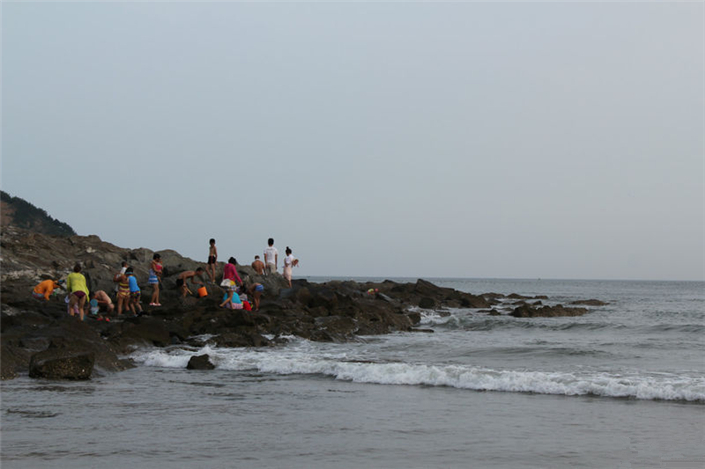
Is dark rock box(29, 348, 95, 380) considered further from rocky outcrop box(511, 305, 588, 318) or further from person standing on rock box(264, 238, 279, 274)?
rocky outcrop box(511, 305, 588, 318)

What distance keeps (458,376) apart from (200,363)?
5403mm

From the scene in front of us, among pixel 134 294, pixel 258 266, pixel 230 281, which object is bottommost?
pixel 134 294

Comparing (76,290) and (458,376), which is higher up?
(76,290)

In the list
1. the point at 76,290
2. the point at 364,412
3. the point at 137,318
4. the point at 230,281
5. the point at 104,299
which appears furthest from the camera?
the point at 230,281

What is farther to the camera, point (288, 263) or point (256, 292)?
point (288, 263)

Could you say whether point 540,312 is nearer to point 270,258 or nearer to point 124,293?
point 270,258

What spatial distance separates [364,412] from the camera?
894 cm

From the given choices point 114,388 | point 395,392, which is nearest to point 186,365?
point 114,388

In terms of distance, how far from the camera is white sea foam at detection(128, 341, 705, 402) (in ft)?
34.7

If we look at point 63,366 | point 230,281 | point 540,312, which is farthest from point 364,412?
point 540,312

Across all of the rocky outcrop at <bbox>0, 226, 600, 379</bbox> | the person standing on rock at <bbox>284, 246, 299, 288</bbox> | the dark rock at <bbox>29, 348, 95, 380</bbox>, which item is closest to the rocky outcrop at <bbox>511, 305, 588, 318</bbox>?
the rocky outcrop at <bbox>0, 226, 600, 379</bbox>

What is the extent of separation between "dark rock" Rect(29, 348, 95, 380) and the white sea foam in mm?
2640

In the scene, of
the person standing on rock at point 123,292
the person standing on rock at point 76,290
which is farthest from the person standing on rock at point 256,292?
the person standing on rock at point 76,290

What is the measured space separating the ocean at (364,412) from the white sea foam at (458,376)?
0.03 metres
